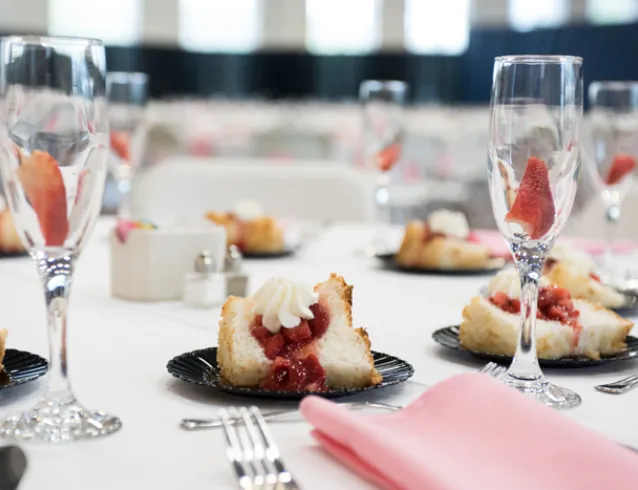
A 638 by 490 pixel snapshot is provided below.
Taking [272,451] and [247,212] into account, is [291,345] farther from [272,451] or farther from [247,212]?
[247,212]

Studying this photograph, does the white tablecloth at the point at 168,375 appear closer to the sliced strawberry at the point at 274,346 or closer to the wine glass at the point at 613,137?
the sliced strawberry at the point at 274,346

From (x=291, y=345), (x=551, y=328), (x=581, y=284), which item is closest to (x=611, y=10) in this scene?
(x=581, y=284)

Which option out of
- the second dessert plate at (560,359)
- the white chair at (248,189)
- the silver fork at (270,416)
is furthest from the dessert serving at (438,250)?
the white chair at (248,189)

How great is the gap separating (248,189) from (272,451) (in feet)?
8.36

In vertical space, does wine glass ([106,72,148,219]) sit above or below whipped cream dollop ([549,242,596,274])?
above

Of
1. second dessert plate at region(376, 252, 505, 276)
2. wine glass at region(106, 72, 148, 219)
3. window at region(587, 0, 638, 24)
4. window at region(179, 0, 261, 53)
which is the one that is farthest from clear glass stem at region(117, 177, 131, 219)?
window at region(179, 0, 261, 53)

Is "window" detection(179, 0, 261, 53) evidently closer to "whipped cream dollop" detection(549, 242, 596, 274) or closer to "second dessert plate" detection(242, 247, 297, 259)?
"second dessert plate" detection(242, 247, 297, 259)

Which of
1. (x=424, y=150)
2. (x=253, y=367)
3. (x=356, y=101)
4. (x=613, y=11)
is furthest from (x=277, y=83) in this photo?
(x=253, y=367)

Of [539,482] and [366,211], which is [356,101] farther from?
[539,482]

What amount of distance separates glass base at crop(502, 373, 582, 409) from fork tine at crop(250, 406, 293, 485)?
0.93ft

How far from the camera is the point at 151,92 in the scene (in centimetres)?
1233

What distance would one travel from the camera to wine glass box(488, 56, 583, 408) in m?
1.02

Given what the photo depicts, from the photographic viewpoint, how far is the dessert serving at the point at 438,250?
189 centimetres

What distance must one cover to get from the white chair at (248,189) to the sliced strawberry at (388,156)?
1.02 meters
